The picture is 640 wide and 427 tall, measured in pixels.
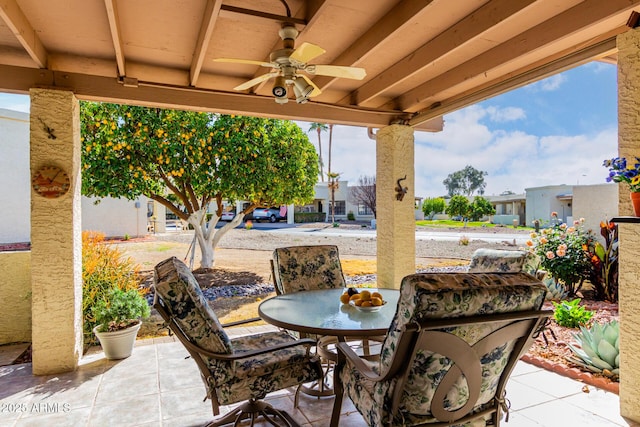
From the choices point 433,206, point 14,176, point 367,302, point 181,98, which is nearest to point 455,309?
point 367,302

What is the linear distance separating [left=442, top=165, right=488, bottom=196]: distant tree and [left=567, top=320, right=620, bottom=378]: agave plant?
52803 millimetres

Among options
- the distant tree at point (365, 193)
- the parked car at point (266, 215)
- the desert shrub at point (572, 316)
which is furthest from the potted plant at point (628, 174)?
→ the parked car at point (266, 215)

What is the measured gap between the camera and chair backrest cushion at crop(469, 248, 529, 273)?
3.08 metres

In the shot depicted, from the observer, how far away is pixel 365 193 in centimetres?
2966

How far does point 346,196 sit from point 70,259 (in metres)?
30.1

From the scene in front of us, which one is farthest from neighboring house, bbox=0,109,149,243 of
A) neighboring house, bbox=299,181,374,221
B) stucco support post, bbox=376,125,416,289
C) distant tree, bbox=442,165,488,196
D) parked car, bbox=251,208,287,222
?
distant tree, bbox=442,165,488,196

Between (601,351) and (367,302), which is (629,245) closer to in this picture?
(601,351)

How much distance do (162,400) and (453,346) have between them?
2.22 m

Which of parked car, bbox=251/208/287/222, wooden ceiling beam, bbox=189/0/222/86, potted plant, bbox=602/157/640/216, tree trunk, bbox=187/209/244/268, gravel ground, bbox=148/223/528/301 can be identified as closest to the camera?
potted plant, bbox=602/157/640/216

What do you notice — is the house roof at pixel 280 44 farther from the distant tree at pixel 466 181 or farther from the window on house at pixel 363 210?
the distant tree at pixel 466 181

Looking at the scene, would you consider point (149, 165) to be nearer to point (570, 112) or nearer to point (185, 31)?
point (185, 31)

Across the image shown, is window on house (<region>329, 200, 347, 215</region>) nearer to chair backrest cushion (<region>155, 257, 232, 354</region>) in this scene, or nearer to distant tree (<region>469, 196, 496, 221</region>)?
distant tree (<region>469, 196, 496, 221</region>)

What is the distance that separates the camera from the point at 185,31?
9.02 ft

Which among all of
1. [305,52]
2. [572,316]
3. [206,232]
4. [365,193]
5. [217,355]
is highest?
[365,193]
